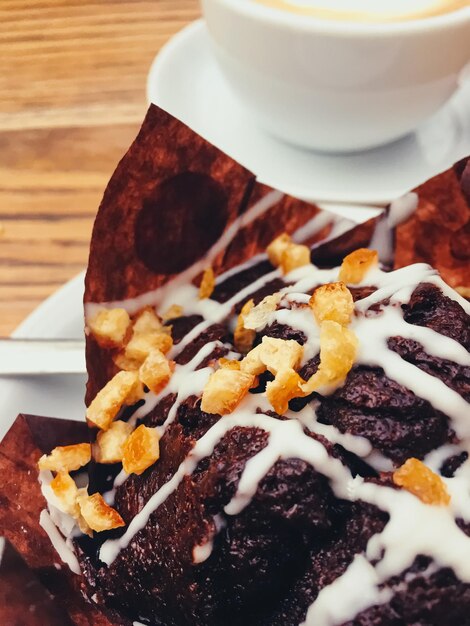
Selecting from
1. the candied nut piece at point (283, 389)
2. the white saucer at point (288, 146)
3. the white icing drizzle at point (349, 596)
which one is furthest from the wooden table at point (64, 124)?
the white icing drizzle at point (349, 596)

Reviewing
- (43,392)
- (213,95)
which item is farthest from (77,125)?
(43,392)

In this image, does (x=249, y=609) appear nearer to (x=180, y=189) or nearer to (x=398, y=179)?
(x=180, y=189)

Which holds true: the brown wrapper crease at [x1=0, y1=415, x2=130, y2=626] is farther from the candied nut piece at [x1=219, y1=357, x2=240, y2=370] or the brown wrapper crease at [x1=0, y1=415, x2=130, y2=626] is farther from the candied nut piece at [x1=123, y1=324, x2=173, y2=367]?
the candied nut piece at [x1=219, y1=357, x2=240, y2=370]

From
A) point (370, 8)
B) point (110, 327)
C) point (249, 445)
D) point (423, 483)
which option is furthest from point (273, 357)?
point (370, 8)

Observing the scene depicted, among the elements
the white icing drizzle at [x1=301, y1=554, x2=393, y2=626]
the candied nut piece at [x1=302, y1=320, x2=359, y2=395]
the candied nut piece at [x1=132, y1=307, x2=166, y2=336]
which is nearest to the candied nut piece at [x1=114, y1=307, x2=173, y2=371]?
the candied nut piece at [x1=132, y1=307, x2=166, y2=336]

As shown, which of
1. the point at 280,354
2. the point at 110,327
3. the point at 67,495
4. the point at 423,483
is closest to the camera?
the point at 423,483

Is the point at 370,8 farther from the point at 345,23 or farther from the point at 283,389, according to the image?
the point at 283,389
